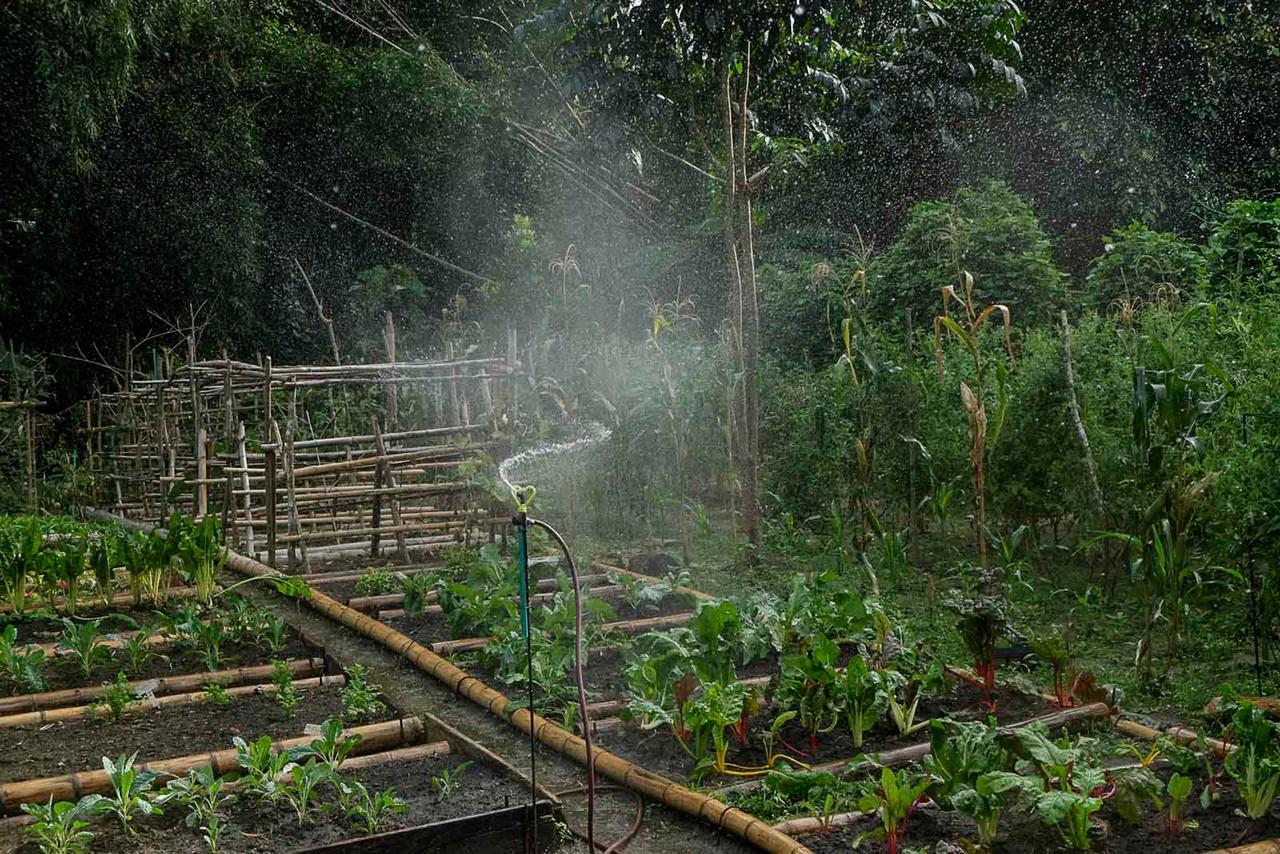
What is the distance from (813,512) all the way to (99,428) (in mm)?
6976

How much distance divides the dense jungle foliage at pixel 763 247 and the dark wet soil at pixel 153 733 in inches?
95.8

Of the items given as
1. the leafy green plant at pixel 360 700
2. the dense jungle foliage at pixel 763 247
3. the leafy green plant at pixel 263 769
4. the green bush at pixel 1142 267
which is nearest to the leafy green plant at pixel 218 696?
the leafy green plant at pixel 360 700

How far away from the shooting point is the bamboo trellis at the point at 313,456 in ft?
21.0

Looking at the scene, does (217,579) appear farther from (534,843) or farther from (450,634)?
(534,843)

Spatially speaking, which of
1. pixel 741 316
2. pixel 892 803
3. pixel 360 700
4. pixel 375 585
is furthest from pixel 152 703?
pixel 741 316

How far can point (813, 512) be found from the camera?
666cm

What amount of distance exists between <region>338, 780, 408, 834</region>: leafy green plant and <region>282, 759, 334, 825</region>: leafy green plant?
53 millimetres

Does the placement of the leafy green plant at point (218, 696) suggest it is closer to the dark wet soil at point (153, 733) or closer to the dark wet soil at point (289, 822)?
the dark wet soil at point (153, 733)

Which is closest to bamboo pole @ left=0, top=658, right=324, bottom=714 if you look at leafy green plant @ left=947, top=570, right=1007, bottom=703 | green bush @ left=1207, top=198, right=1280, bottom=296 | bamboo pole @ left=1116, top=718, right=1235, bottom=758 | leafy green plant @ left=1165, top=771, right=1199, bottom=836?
leafy green plant @ left=947, top=570, right=1007, bottom=703

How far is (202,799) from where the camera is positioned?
9.27ft

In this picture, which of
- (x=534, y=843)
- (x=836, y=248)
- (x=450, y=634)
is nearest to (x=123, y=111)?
(x=836, y=248)

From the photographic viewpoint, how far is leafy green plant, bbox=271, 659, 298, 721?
144 inches

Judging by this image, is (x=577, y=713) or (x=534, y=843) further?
(x=577, y=713)

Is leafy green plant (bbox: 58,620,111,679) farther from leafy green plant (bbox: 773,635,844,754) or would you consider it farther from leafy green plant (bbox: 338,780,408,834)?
leafy green plant (bbox: 773,635,844,754)
